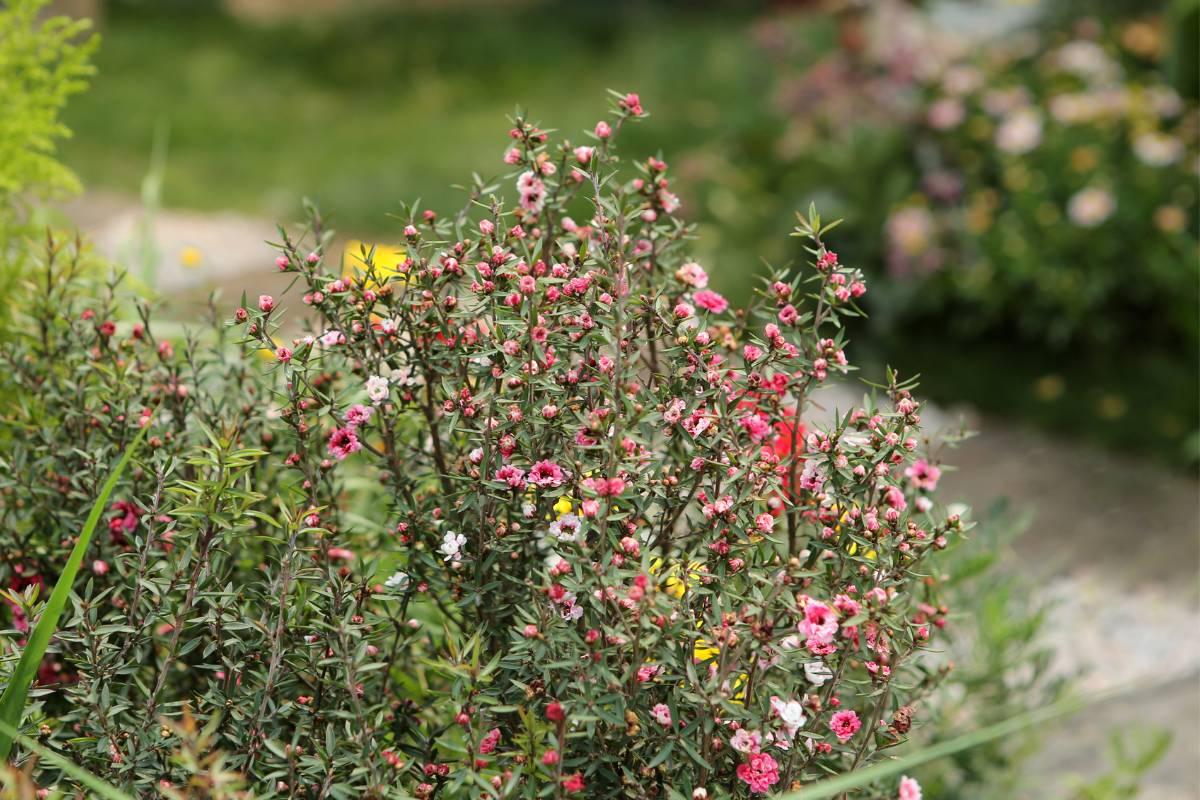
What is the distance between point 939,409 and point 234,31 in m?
7.58

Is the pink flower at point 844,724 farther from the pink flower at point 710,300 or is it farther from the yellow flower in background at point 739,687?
the pink flower at point 710,300

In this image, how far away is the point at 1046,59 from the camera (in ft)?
17.9

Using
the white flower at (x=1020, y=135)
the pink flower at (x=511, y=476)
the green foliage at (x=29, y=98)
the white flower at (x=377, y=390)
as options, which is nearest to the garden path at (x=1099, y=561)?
the green foliage at (x=29, y=98)

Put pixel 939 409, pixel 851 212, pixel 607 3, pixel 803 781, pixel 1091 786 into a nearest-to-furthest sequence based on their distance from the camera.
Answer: pixel 803 781, pixel 1091 786, pixel 939 409, pixel 851 212, pixel 607 3

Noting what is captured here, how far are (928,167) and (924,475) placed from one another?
144 inches

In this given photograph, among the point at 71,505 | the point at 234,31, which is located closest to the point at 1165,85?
the point at 71,505

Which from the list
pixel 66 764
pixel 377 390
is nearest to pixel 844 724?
pixel 377 390

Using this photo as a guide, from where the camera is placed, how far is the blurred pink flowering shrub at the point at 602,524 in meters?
1.37

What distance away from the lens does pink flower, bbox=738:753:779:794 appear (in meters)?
1.39

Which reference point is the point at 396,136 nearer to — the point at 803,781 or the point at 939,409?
the point at 939,409

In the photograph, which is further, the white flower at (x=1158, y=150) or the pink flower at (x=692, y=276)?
the white flower at (x=1158, y=150)

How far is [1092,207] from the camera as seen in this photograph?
444cm

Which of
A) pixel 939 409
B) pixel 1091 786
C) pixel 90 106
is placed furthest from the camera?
pixel 90 106

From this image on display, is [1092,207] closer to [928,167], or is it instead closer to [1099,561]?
[928,167]
